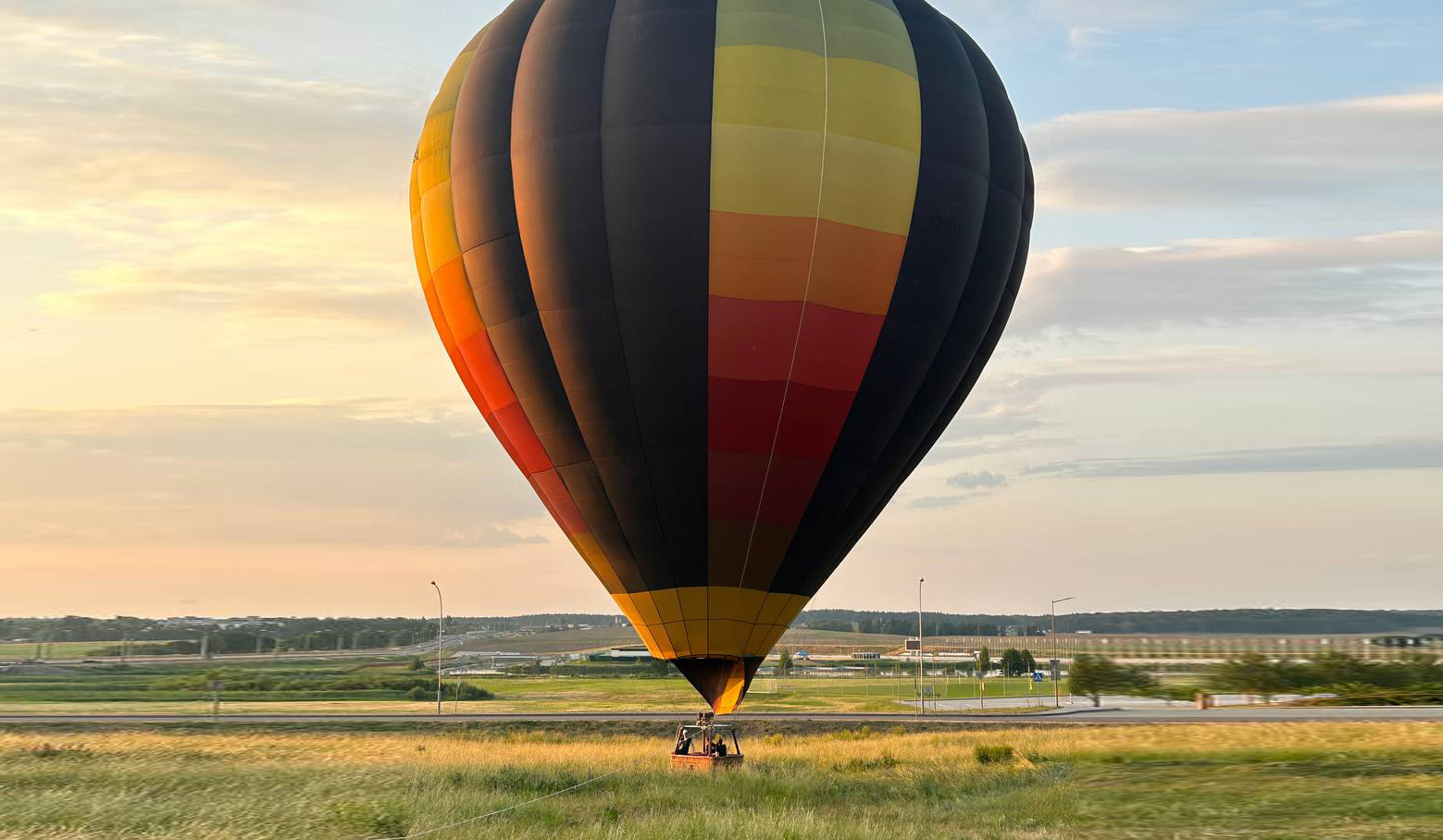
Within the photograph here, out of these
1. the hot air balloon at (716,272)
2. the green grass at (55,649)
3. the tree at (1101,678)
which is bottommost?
the green grass at (55,649)

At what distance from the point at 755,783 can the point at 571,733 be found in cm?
3010

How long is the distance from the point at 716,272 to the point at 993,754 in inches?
857

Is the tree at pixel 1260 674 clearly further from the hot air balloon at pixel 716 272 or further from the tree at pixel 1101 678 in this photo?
the hot air balloon at pixel 716 272

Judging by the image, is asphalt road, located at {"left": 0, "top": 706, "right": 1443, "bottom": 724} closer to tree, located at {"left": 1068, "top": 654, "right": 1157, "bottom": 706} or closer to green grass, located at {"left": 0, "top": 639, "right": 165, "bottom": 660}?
tree, located at {"left": 1068, "top": 654, "right": 1157, "bottom": 706}

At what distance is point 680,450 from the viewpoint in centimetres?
2495

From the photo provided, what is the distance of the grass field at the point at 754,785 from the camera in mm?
11805

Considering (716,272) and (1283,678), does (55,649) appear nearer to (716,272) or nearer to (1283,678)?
(716,272)

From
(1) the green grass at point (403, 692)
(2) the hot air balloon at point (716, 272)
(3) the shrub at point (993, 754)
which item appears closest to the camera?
(2) the hot air balloon at point (716, 272)

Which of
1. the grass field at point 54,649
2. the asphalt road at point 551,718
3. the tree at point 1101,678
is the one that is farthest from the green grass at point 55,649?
the tree at point 1101,678

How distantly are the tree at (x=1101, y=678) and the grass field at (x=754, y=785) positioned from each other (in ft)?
3.69

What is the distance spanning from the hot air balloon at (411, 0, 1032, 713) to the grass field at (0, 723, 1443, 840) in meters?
4.70

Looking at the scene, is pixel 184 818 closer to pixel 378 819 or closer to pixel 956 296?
pixel 378 819

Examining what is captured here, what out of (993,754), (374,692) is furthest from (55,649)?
(993,754)

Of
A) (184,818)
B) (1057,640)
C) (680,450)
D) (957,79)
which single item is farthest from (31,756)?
(1057,640)
